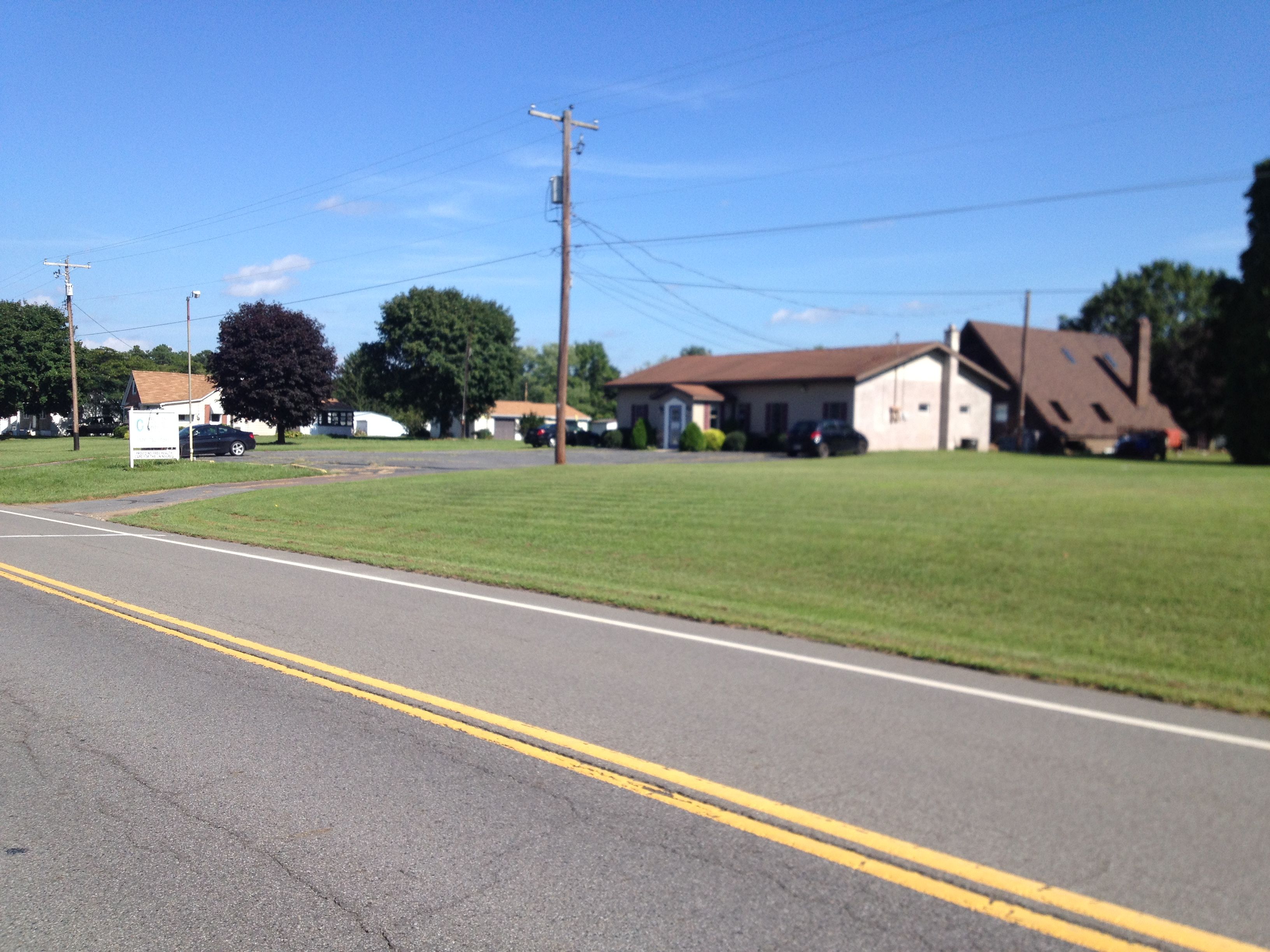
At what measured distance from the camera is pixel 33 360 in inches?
3268

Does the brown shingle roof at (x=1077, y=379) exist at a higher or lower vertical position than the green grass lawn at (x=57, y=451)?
higher

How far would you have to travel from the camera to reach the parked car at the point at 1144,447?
45.4 meters

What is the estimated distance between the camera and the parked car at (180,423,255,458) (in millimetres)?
44781

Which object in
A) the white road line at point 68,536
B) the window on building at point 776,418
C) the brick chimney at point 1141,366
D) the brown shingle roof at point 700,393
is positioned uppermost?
the brick chimney at point 1141,366

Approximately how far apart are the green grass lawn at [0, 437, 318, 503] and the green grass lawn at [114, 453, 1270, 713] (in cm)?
728

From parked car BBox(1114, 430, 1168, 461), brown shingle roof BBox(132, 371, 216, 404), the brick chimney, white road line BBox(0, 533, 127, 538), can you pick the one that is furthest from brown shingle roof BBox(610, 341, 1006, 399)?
brown shingle roof BBox(132, 371, 216, 404)

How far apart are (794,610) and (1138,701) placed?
13.6ft

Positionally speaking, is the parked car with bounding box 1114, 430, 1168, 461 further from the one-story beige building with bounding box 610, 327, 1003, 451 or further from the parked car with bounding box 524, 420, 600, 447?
the parked car with bounding box 524, 420, 600, 447

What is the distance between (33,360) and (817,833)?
3738 inches

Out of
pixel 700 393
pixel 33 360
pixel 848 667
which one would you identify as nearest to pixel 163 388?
pixel 33 360

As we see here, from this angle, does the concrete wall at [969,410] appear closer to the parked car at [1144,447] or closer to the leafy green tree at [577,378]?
the parked car at [1144,447]

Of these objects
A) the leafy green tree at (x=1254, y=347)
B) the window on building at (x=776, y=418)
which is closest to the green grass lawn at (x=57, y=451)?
the window on building at (x=776, y=418)

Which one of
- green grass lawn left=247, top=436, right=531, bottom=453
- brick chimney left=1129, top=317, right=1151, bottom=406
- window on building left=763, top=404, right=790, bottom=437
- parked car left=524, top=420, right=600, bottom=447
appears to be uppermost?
brick chimney left=1129, top=317, right=1151, bottom=406

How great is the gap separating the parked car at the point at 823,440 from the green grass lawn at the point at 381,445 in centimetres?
1768
